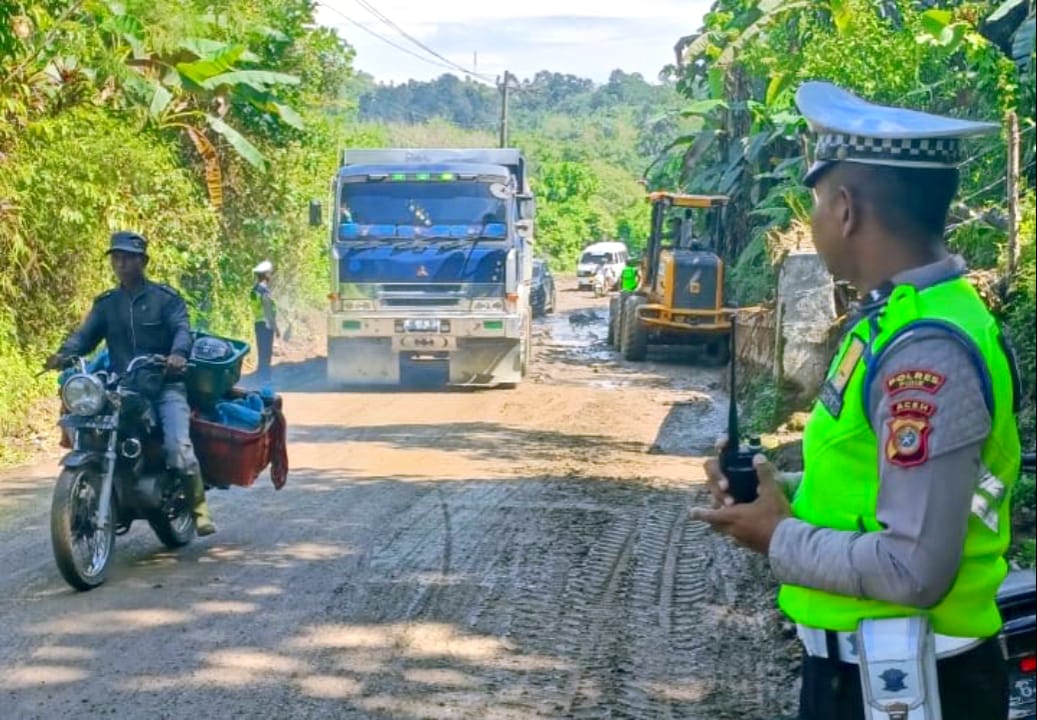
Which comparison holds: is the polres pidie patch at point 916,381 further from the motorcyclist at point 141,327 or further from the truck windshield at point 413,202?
the truck windshield at point 413,202

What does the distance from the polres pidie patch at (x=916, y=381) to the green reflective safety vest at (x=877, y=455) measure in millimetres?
75

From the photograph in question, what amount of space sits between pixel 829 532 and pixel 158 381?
19.8ft

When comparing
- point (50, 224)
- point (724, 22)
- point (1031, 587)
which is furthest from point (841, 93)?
point (724, 22)

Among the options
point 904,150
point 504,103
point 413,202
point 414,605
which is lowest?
point 414,605

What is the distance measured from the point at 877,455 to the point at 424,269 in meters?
15.9

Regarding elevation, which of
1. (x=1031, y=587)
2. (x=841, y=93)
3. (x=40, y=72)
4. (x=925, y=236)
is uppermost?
(x=40, y=72)

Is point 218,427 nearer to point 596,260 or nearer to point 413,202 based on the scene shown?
point 413,202

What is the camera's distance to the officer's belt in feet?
8.15

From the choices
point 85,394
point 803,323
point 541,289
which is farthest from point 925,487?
point 541,289

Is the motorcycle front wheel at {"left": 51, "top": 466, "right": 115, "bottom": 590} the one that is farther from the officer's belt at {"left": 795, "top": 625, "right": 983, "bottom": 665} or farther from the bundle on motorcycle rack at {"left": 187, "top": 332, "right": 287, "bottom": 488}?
the officer's belt at {"left": 795, "top": 625, "right": 983, "bottom": 665}

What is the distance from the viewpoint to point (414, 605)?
23.6 ft

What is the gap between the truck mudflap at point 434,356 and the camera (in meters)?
18.4

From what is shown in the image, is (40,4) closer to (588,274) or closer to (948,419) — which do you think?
(948,419)

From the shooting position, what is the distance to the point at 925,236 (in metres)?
2.52
